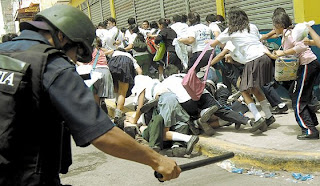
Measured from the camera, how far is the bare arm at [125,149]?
2.05 metres

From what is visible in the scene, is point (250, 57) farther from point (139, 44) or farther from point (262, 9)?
point (139, 44)

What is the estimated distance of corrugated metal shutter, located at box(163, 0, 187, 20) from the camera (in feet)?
39.8

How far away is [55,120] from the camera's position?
2066 millimetres

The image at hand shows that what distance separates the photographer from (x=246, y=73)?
6.27 m

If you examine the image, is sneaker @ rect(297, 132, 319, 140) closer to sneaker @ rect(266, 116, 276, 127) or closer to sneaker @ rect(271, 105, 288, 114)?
sneaker @ rect(266, 116, 276, 127)

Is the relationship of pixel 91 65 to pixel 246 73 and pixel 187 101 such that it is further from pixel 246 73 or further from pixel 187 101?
pixel 246 73

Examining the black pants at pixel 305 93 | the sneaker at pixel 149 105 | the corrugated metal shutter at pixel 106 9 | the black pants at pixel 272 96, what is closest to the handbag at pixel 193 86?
the sneaker at pixel 149 105

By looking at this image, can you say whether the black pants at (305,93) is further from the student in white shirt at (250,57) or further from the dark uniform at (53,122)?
the dark uniform at (53,122)

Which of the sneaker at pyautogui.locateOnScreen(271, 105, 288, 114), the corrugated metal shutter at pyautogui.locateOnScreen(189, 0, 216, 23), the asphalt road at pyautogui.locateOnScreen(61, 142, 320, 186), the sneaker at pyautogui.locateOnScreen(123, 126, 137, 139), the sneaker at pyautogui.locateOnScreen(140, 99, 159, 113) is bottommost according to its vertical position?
the asphalt road at pyautogui.locateOnScreen(61, 142, 320, 186)

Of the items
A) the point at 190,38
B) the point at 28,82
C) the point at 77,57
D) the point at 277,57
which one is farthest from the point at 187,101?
the point at 28,82

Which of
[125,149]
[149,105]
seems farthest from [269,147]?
[125,149]

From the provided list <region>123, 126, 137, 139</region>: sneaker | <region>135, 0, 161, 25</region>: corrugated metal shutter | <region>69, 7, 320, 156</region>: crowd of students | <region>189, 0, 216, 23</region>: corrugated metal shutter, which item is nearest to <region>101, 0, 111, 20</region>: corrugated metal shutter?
<region>135, 0, 161, 25</region>: corrugated metal shutter

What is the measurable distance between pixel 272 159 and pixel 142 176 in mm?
1457

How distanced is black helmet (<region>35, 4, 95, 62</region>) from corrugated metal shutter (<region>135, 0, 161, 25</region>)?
11.8m
